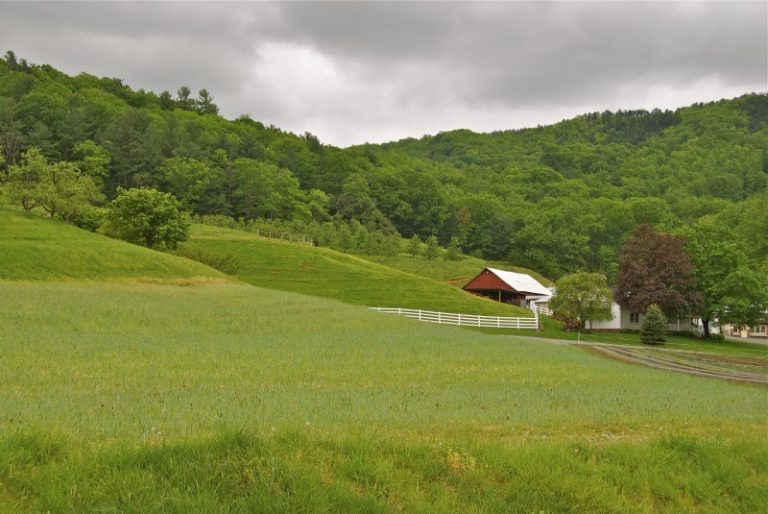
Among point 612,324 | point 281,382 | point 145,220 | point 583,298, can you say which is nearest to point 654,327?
Result: point 583,298

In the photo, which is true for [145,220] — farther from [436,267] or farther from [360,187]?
[360,187]

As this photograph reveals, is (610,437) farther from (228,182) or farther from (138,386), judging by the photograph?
(228,182)

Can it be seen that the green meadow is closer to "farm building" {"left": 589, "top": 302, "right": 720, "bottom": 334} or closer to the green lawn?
the green lawn

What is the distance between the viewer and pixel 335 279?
69125mm

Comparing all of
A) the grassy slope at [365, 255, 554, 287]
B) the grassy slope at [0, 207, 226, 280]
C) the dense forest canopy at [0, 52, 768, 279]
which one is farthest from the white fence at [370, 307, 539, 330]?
the dense forest canopy at [0, 52, 768, 279]

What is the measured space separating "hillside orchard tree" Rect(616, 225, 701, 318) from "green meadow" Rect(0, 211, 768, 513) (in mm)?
46987

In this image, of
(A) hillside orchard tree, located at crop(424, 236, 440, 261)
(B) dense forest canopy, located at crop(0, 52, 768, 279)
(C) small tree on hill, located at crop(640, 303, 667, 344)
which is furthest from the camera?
(B) dense forest canopy, located at crop(0, 52, 768, 279)

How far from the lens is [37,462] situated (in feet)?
22.2

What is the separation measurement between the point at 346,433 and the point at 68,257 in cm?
4716

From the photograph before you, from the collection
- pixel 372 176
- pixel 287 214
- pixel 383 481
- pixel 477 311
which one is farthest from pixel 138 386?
pixel 372 176

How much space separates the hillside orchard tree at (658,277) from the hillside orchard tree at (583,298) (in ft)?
21.3

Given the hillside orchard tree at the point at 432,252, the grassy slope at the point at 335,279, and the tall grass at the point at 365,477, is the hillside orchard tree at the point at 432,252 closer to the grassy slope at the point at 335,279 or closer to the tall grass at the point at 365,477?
the grassy slope at the point at 335,279

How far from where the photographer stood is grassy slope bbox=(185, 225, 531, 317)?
2456 inches

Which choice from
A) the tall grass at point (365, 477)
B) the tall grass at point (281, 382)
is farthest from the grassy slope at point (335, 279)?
the tall grass at point (365, 477)
